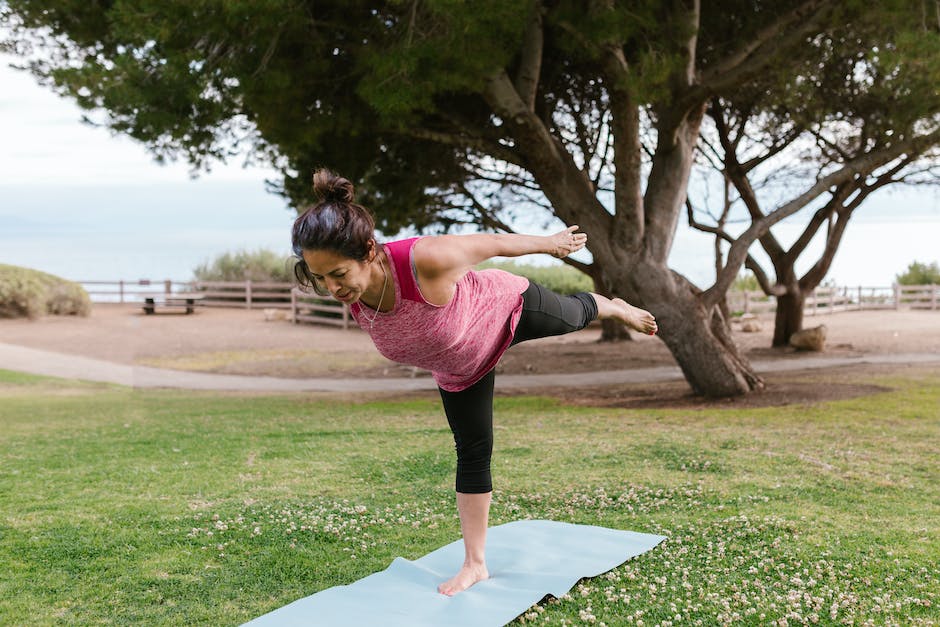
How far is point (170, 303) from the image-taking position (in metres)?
26.1

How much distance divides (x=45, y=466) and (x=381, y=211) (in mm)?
6414

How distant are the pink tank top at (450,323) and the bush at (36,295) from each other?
69.2 feet

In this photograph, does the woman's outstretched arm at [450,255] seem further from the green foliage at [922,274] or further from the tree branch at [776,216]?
the green foliage at [922,274]

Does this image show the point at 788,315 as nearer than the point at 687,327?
No

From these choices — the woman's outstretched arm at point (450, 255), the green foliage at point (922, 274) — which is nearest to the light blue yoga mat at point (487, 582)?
the woman's outstretched arm at point (450, 255)

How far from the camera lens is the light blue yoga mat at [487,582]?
339 centimetres

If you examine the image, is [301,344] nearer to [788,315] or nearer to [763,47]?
[788,315]

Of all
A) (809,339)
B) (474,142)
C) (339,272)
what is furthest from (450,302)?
(809,339)

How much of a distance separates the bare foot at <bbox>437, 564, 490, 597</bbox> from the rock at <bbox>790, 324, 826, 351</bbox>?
45.1ft

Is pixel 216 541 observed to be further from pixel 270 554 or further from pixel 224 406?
pixel 224 406

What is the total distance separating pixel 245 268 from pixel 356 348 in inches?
372

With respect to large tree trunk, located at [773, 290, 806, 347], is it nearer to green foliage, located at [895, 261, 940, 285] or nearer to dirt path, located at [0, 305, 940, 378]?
dirt path, located at [0, 305, 940, 378]

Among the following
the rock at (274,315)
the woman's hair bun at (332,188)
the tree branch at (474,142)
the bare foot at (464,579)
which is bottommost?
the bare foot at (464,579)

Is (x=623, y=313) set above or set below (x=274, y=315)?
above
